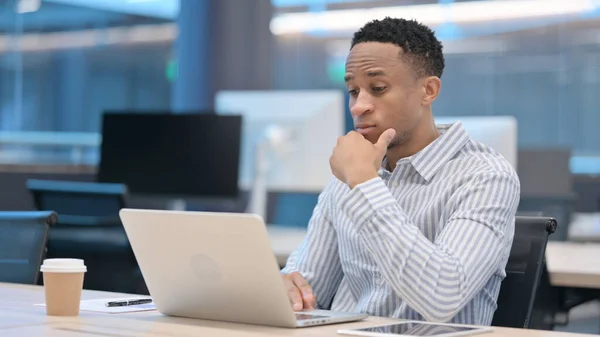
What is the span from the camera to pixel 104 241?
13.6 ft

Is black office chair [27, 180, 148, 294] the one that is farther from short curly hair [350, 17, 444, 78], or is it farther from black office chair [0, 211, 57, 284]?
short curly hair [350, 17, 444, 78]

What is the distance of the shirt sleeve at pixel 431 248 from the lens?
161 centimetres

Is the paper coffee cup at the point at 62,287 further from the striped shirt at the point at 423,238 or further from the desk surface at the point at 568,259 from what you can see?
the desk surface at the point at 568,259

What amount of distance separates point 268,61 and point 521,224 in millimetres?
5282

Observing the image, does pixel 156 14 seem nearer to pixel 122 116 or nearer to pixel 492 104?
pixel 492 104

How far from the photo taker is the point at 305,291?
1.88m

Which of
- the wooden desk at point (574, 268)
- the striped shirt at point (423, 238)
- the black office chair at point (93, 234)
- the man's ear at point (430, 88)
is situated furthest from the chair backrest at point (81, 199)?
the man's ear at point (430, 88)

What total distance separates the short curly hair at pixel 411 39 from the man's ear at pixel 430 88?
0.01 metres

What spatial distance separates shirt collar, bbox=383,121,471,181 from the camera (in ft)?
6.15

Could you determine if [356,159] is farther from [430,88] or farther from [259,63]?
[259,63]

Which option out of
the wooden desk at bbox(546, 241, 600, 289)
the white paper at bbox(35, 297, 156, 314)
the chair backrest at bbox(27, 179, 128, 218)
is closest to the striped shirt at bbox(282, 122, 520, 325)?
the white paper at bbox(35, 297, 156, 314)

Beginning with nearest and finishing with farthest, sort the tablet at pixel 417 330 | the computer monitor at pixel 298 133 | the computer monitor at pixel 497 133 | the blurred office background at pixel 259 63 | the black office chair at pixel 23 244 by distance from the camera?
the tablet at pixel 417 330 < the black office chair at pixel 23 244 < the computer monitor at pixel 497 133 < the computer monitor at pixel 298 133 < the blurred office background at pixel 259 63

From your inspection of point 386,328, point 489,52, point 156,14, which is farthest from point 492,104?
point 386,328

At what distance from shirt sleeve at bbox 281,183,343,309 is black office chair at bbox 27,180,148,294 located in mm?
2123
